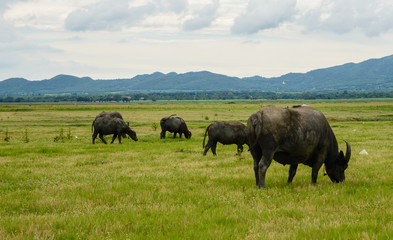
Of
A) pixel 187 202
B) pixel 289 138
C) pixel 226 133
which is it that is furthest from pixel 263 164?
pixel 226 133

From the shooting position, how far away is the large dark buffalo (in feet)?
36.8

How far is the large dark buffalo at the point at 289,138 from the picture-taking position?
36.8 ft

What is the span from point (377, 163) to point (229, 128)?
7836 millimetres

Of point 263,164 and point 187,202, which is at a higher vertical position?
point 263,164

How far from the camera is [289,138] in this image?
37.2 ft

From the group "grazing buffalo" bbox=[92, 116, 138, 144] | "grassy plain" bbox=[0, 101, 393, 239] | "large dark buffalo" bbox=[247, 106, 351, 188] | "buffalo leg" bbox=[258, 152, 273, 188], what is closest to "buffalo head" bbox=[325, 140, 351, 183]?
"large dark buffalo" bbox=[247, 106, 351, 188]

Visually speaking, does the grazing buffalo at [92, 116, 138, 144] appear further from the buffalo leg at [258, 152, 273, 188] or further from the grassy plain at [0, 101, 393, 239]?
the buffalo leg at [258, 152, 273, 188]

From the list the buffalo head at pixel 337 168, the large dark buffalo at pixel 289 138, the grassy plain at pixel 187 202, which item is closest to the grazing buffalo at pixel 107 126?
the grassy plain at pixel 187 202

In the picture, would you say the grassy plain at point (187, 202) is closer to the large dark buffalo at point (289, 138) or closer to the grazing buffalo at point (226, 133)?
the large dark buffalo at point (289, 138)

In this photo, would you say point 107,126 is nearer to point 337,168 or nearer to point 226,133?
point 226,133

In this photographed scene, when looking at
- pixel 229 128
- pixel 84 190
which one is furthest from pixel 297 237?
pixel 229 128

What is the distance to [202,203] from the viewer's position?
9.80 metres

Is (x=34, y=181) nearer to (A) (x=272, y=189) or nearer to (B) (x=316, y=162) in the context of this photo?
(A) (x=272, y=189)

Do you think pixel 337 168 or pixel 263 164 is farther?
pixel 337 168
